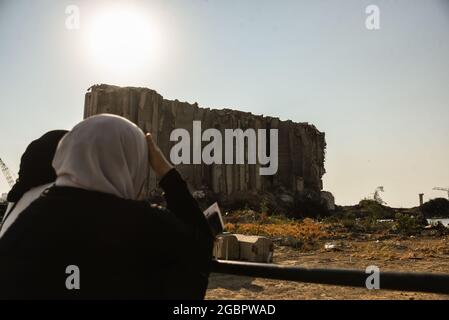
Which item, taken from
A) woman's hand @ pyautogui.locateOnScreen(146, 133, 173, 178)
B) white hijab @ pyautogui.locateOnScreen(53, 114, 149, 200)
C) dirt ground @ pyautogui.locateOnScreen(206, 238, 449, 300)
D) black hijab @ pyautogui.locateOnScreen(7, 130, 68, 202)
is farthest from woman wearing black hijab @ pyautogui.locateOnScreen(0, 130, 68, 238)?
dirt ground @ pyautogui.locateOnScreen(206, 238, 449, 300)

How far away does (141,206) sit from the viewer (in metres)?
1.59

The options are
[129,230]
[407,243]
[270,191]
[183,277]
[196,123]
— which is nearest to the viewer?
[129,230]

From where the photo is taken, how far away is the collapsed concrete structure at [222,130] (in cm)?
3419

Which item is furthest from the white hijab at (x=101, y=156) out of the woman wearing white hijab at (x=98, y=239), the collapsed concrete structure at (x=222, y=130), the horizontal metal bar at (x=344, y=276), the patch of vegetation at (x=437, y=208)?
the patch of vegetation at (x=437, y=208)

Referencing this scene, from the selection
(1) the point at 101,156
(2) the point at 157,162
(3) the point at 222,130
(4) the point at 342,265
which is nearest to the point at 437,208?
(3) the point at 222,130

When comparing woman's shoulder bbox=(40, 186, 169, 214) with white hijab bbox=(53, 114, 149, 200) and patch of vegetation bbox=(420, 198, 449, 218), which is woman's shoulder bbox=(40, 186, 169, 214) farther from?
patch of vegetation bbox=(420, 198, 449, 218)

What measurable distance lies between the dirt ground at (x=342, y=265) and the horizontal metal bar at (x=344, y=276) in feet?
6.11

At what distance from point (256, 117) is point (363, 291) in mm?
38744

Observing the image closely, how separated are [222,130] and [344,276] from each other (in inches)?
1535

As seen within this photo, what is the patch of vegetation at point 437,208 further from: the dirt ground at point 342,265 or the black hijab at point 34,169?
the black hijab at point 34,169

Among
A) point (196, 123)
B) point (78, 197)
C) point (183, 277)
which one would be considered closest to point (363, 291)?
point (183, 277)

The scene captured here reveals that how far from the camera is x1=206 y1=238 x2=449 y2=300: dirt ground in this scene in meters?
5.16

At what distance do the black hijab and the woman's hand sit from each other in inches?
17.7

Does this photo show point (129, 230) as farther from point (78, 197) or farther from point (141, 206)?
point (78, 197)
